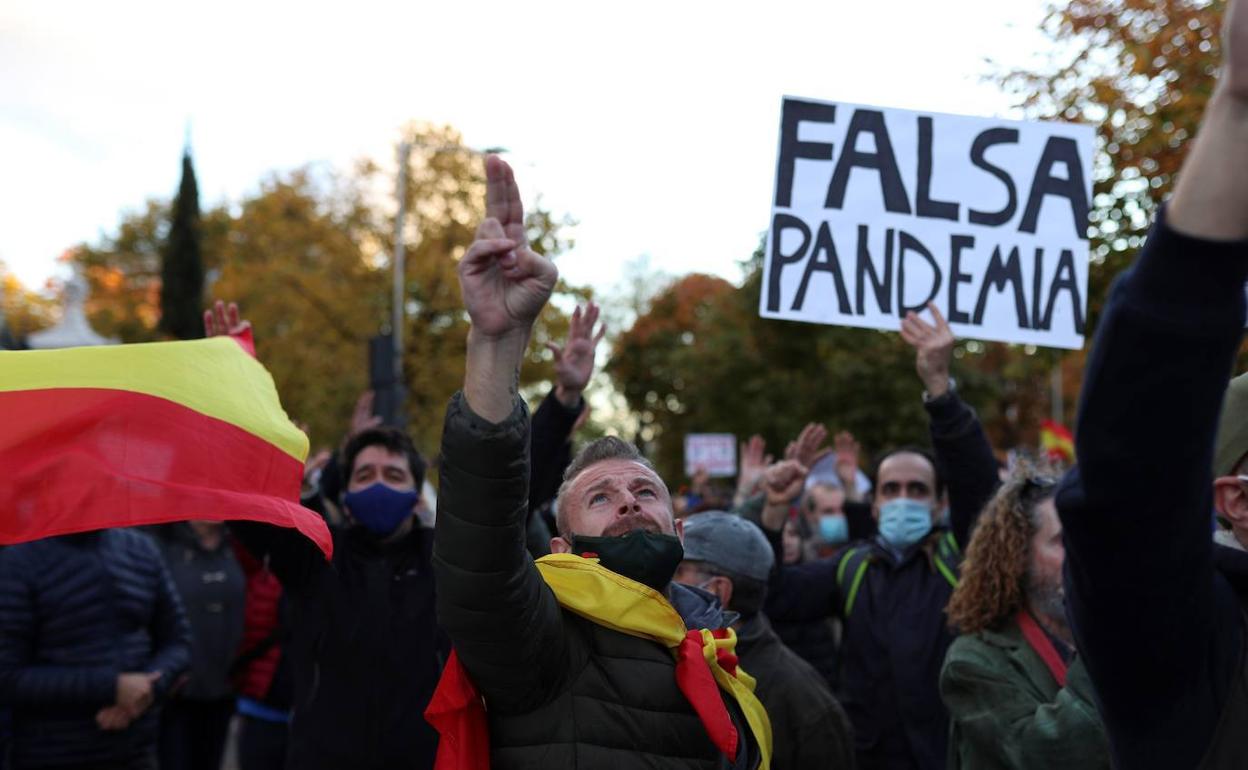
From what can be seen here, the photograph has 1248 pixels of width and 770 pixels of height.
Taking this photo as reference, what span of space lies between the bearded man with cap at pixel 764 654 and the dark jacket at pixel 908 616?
75 centimetres

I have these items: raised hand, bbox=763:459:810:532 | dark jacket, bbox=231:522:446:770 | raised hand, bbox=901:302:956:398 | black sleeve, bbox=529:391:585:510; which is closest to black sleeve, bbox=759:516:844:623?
raised hand, bbox=763:459:810:532

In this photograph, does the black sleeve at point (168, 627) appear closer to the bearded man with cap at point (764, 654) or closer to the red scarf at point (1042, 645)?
the bearded man with cap at point (764, 654)

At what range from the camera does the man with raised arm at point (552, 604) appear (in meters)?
2.41

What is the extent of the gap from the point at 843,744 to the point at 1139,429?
9.64 feet

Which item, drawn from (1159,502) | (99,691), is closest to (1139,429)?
(1159,502)

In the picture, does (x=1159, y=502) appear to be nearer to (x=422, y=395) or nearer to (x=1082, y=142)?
(x=1082, y=142)

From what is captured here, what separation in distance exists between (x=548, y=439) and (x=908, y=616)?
156 centimetres

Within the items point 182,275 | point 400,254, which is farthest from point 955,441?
point 182,275

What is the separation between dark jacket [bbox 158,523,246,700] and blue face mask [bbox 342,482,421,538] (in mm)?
3125

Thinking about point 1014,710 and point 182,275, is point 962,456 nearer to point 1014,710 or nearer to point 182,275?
point 1014,710

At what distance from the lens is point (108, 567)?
18.3 ft

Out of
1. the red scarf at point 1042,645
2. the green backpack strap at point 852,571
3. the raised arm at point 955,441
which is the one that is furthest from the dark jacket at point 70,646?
the red scarf at point 1042,645

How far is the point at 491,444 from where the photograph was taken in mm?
2395

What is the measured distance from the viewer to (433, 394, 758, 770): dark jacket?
7.96ft
